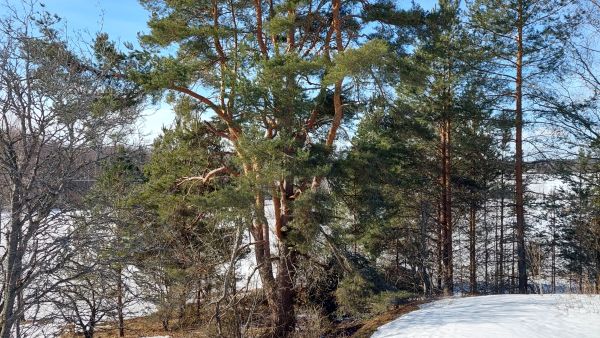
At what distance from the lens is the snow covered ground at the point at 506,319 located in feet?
24.6

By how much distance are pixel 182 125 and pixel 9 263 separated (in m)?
6.23

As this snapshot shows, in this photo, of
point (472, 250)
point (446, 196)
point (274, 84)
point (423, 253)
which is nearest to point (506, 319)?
point (274, 84)

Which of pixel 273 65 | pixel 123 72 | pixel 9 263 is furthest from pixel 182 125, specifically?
pixel 9 263

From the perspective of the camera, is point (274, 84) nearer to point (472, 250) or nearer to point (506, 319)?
point (506, 319)

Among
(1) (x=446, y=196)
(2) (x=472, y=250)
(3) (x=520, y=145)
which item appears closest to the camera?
(3) (x=520, y=145)

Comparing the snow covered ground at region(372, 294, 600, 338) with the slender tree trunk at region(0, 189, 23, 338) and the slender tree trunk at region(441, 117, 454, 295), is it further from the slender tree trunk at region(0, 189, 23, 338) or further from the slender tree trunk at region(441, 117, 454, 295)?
the slender tree trunk at region(441, 117, 454, 295)

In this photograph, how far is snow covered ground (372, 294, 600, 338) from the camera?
7484 millimetres

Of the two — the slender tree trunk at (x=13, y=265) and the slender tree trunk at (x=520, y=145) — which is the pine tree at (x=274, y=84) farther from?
the slender tree trunk at (x=520, y=145)

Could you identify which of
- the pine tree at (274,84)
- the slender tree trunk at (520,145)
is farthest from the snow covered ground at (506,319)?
Answer: the slender tree trunk at (520,145)

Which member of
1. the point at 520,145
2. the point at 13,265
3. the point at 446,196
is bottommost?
the point at 13,265

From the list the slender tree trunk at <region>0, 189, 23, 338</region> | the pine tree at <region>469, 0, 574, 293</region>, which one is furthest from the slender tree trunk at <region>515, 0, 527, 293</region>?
the slender tree trunk at <region>0, 189, 23, 338</region>

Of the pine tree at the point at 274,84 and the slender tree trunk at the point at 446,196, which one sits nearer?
the pine tree at the point at 274,84

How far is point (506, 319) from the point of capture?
26.7 feet

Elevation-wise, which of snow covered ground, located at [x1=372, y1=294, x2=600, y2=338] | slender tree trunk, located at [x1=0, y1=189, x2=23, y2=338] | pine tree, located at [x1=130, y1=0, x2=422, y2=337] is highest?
pine tree, located at [x1=130, y1=0, x2=422, y2=337]
